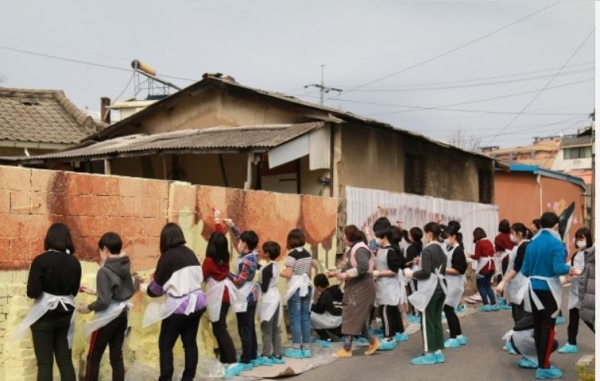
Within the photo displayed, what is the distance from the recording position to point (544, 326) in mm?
7887

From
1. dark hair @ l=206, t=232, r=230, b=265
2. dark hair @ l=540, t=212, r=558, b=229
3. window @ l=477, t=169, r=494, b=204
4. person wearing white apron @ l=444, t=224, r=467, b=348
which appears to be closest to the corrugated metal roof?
person wearing white apron @ l=444, t=224, r=467, b=348

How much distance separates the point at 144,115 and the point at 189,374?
10.5 m

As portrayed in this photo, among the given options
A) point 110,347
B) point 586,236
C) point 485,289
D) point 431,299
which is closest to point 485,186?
point 485,289

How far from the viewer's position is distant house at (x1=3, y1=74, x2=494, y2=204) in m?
12.5

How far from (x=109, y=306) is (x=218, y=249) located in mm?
1678

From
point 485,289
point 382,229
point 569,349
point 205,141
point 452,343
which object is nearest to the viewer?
point 569,349

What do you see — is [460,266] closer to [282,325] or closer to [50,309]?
[282,325]

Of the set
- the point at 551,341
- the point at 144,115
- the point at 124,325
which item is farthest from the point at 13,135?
the point at 551,341

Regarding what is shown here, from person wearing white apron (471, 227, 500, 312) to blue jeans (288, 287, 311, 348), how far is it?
5.86 meters

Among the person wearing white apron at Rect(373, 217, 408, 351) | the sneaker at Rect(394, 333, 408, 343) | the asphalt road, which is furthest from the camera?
the sneaker at Rect(394, 333, 408, 343)

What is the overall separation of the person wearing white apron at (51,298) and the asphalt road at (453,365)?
3105 millimetres

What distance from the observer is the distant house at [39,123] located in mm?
17516

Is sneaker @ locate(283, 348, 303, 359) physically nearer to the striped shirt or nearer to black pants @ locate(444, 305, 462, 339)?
the striped shirt

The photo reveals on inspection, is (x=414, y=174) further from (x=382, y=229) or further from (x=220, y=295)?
(x=220, y=295)
